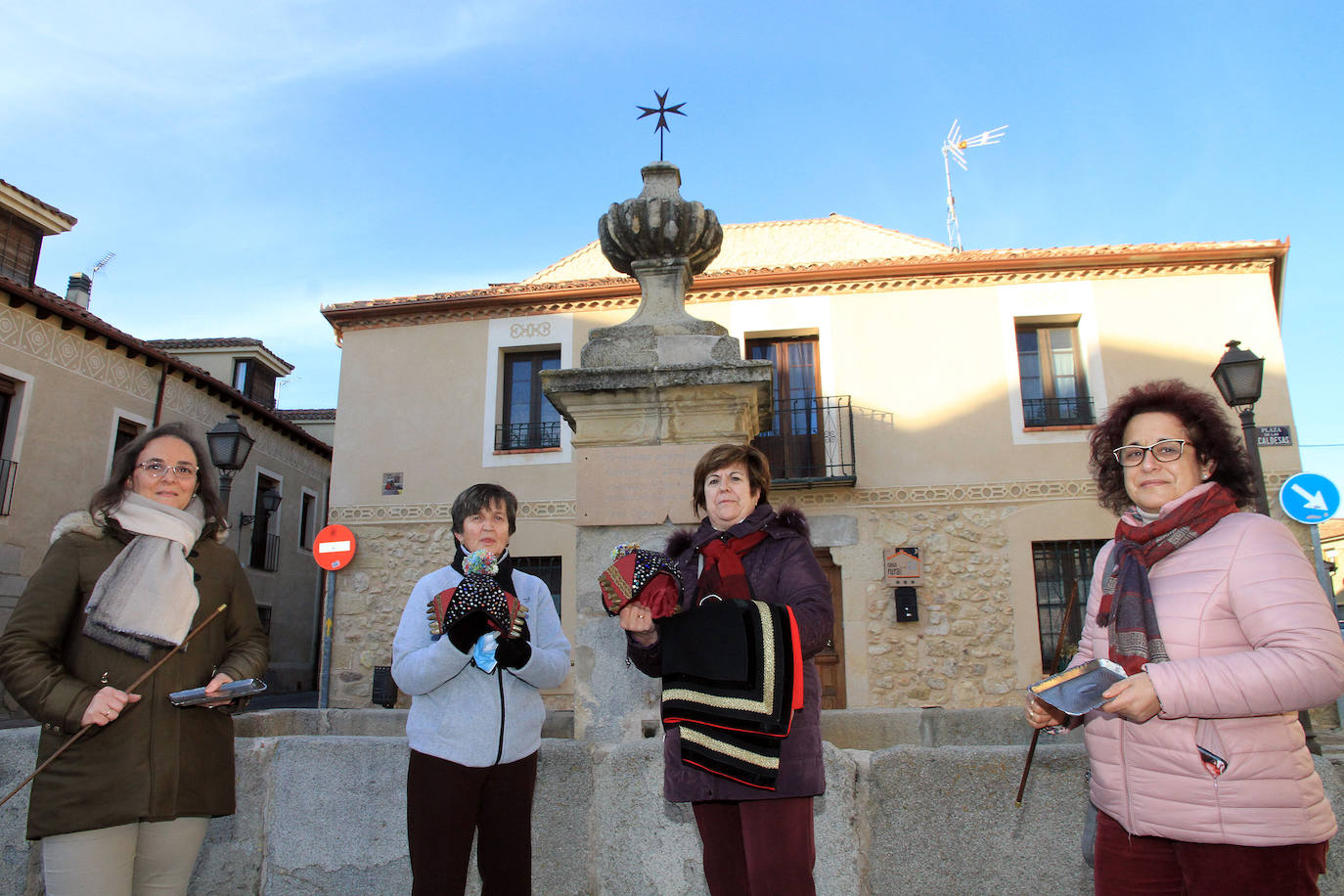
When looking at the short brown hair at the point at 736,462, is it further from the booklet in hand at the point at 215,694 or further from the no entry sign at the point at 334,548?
the no entry sign at the point at 334,548

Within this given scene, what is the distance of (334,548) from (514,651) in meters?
9.07

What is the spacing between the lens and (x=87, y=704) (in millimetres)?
2098

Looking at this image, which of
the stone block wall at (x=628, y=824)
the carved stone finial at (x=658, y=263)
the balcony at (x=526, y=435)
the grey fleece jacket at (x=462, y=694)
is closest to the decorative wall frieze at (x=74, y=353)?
the balcony at (x=526, y=435)

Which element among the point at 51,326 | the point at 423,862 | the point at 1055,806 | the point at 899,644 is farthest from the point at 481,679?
the point at 51,326

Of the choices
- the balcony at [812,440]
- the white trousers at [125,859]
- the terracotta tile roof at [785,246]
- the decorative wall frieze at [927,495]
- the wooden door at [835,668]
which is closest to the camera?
the white trousers at [125,859]

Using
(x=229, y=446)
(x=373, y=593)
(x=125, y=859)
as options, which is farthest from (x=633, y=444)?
(x=373, y=593)

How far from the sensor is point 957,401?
427 inches

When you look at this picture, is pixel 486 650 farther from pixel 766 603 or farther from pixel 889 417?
pixel 889 417

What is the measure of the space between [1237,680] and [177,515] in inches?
104

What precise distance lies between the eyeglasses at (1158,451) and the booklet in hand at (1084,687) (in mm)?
560

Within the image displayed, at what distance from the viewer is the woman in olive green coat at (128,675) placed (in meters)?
2.08

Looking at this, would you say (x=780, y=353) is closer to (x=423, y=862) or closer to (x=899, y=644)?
(x=899, y=644)

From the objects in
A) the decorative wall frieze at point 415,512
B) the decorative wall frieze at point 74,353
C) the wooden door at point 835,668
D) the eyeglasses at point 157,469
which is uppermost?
the decorative wall frieze at point 74,353

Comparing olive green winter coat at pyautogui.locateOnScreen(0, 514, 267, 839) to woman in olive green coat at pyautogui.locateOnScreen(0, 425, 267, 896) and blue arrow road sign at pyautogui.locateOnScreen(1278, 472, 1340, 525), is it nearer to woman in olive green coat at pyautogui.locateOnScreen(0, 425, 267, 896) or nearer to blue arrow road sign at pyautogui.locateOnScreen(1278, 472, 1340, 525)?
woman in olive green coat at pyautogui.locateOnScreen(0, 425, 267, 896)
